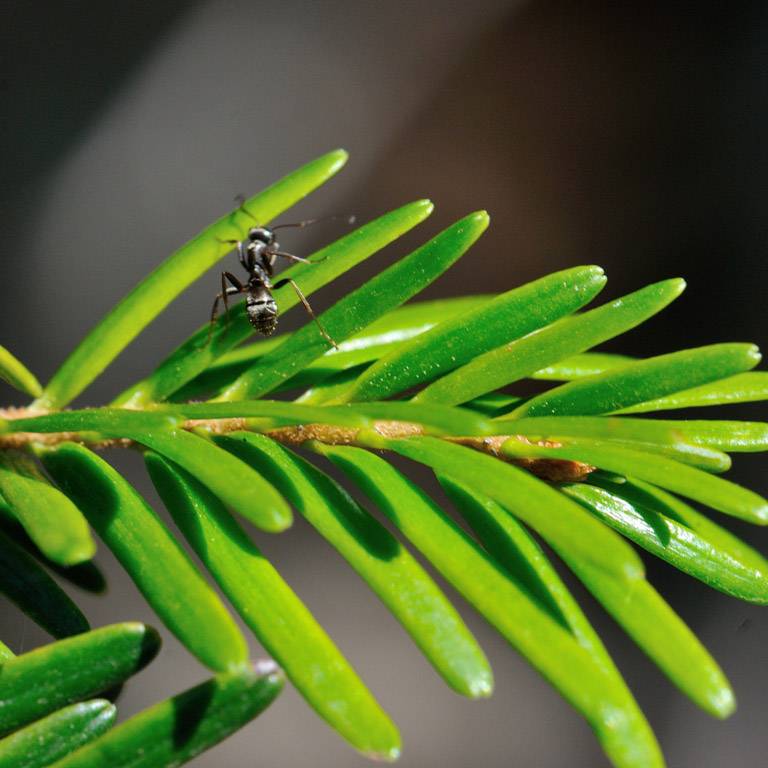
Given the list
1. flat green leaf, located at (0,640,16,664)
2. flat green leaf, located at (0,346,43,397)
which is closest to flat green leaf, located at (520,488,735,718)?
flat green leaf, located at (0,640,16,664)

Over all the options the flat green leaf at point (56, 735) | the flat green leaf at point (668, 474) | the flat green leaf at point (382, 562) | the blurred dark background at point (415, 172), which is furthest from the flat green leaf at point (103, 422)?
the blurred dark background at point (415, 172)

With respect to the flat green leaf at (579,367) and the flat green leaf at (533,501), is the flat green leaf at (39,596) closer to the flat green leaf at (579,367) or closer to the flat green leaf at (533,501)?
the flat green leaf at (533,501)

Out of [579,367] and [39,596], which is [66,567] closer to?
[39,596]

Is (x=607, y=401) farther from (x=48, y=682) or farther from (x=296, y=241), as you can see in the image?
(x=296, y=241)

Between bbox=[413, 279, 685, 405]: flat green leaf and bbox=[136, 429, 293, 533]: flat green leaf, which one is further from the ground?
bbox=[136, 429, 293, 533]: flat green leaf

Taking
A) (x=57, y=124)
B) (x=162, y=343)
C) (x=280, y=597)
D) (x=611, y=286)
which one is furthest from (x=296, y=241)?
(x=280, y=597)

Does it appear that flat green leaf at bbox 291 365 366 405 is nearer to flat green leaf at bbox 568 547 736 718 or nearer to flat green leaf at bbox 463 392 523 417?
flat green leaf at bbox 463 392 523 417
